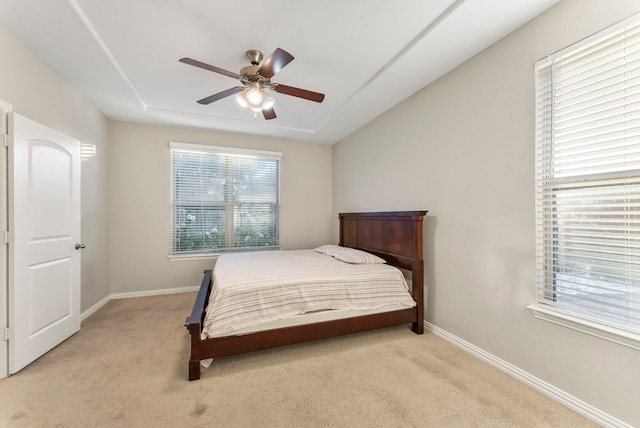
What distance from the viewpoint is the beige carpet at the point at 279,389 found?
5.25 feet

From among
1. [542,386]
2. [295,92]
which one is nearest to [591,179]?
[542,386]

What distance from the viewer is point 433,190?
9.24 feet

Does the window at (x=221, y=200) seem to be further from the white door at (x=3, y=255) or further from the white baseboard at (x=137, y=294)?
the white door at (x=3, y=255)

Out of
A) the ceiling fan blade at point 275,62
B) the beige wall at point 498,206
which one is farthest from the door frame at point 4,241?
the beige wall at point 498,206

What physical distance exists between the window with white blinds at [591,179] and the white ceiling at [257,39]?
56 centimetres

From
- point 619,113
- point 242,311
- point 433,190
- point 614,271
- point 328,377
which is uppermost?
point 619,113

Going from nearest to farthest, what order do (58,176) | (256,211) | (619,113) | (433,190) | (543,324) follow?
(619,113), (543,324), (58,176), (433,190), (256,211)

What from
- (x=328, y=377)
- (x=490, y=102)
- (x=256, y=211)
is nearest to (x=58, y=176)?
(x=256, y=211)

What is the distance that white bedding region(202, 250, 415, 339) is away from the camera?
2.10m

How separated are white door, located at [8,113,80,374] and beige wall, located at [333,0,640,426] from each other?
3598mm

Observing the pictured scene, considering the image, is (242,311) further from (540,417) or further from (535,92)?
(535,92)

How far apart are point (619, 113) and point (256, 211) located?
171 inches

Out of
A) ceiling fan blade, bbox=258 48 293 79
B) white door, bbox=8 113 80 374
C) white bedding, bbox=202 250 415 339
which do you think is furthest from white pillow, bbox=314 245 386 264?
white door, bbox=8 113 80 374

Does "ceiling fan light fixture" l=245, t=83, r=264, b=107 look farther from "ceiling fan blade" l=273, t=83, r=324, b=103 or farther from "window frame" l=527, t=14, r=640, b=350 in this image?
"window frame" l=527, t=14, r=640, b=350
